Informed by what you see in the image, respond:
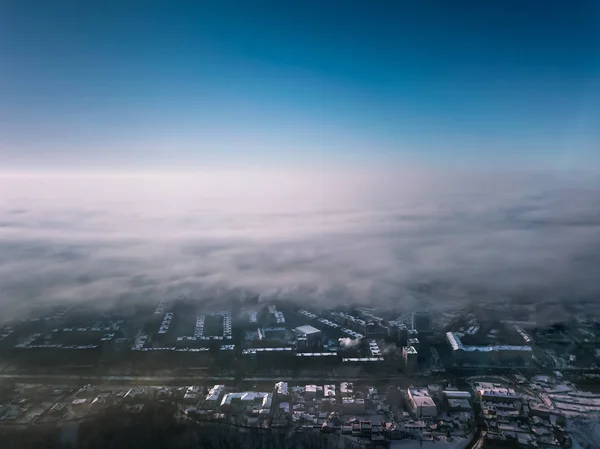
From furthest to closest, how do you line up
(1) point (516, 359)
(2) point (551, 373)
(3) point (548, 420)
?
(1) point (516, 359), (2) point (551, 373), (3) point (548, 420)

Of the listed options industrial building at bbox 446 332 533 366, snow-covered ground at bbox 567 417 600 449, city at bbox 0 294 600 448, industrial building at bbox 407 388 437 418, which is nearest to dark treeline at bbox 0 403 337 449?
city at bbox 0 294 600 448

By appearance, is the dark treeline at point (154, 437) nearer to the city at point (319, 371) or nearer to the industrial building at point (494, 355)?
the city at point (319, 371)

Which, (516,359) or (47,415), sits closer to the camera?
(47,415)

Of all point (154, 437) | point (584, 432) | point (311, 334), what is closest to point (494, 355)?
point (584, 432)

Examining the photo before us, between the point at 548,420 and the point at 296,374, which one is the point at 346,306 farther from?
the point at 548,420

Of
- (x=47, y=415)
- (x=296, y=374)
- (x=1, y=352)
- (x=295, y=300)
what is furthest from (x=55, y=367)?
(x=295, y=300)

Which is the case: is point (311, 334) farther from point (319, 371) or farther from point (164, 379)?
point (164, 379)

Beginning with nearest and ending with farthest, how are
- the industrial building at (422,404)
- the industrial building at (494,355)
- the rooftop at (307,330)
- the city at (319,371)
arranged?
the city at (319,371), the industrial building at (422,404), the industrial building at (494,355), the rooftop at (307,330)

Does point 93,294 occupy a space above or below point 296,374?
above

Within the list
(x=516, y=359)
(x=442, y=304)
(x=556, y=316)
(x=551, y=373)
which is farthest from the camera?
(x=442, y=304)

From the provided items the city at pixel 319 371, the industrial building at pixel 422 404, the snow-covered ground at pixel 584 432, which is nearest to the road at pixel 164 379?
the city at pixel 319 371
